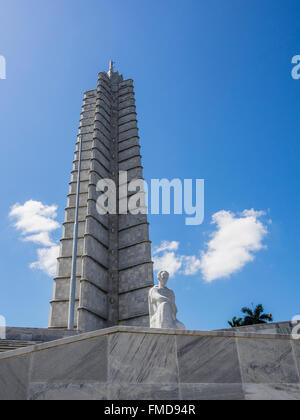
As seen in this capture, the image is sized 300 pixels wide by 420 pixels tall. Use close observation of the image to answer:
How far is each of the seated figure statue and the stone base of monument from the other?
2003 mm

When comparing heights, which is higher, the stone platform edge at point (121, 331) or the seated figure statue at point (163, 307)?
the seated figure statue at point (163, 307)

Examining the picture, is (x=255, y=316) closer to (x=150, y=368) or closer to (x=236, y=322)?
(x=236, y=322)

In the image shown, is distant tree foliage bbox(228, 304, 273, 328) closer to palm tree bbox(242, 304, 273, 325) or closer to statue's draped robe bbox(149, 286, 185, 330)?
palm tree bbox(242, 304, 273, 325)

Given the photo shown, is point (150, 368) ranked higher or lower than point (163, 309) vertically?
lower

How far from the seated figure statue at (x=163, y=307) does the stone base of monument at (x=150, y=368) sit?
2003 mm

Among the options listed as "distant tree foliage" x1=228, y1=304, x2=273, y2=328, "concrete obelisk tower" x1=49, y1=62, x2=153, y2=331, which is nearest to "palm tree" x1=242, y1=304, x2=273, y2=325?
"distant tree foliage" x1=228, y1=304, x2=273, y2=328

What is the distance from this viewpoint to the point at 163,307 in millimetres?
7312

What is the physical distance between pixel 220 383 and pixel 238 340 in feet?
2.30

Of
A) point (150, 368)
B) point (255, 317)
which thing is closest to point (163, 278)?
point (150, 368)

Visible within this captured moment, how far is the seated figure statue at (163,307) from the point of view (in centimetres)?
716

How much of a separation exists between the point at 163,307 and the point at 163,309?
0.04m

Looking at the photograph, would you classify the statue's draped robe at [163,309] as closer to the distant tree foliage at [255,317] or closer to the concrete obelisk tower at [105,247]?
the concrete obelisk tower at [105,247]

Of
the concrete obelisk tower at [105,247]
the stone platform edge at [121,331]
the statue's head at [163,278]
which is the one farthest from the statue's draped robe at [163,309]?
the concrete obelisk tower at [105,247]

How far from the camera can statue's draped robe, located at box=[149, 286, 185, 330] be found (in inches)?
281
